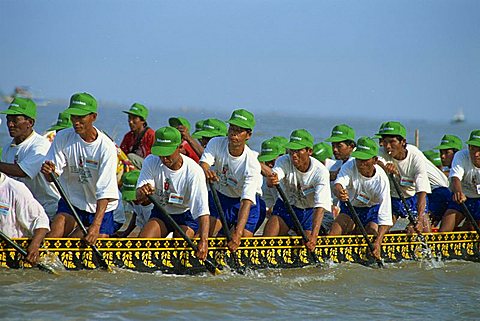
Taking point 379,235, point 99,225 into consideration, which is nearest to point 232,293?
point 99,225

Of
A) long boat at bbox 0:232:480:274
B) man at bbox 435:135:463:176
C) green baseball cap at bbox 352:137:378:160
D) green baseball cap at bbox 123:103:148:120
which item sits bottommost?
long boat at bbox 0:232:480:274

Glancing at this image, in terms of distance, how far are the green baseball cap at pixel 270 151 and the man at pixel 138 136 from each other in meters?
1.92

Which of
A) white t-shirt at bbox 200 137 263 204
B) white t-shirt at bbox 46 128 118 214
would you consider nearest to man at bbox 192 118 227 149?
white t-shirt at bbox 200 137 263 204

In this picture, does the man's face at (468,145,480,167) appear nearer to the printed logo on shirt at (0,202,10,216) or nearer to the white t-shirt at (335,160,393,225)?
the white t-shirt at (335,160,393,225)

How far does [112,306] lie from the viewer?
764 cm

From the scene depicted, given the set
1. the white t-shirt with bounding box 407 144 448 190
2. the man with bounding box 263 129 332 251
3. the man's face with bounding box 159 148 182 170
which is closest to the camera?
the man's face with bounding box 159 148 182 170

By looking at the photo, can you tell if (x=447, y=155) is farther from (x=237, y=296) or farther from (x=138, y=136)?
(x=237, y=296)

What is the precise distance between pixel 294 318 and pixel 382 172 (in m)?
2.73

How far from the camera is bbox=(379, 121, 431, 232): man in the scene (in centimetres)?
1043

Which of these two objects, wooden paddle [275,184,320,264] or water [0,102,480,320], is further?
wooden paddle [275,184,320,264]

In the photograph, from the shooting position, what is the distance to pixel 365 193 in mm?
9906

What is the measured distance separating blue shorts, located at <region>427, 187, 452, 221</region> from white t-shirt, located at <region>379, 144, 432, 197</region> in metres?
0.71

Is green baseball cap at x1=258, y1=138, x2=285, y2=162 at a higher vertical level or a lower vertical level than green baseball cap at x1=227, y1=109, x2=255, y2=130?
lower

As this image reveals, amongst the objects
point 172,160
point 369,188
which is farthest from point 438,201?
point 172,160
